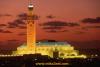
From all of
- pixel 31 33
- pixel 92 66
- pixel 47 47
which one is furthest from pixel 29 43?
pixel 92 66

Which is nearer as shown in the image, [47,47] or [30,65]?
[30,65]

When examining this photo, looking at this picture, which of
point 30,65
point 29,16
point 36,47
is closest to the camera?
point 30,65

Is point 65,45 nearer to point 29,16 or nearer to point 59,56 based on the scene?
point 59,56

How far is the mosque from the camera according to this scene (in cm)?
5038

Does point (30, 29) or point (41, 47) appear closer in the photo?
point (30, 29)

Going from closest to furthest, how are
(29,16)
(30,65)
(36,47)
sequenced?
1. (30,65)
2. (29,16)
3. (36,47)

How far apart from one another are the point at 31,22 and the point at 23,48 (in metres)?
3.45

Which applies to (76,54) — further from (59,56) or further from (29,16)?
(29,16)

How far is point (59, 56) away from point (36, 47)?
2.37 m

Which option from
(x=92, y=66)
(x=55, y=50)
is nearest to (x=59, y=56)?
(x=55, y=50)

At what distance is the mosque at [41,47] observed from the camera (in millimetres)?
50375

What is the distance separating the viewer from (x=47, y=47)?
54938mm

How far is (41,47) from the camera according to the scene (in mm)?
54781

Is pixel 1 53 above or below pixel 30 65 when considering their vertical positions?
below
